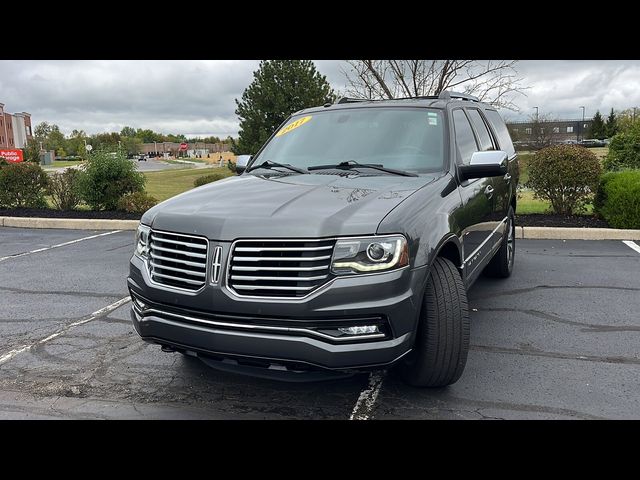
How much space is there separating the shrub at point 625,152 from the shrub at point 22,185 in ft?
44.6

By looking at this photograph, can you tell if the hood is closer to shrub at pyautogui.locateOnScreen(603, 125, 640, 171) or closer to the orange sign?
shrub at pyautogui.locateOnScreen(603, 125, 640, 171)

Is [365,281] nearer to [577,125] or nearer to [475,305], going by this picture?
[475,305]

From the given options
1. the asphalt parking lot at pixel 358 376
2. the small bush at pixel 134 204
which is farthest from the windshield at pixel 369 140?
the small bush at pixel 134 204

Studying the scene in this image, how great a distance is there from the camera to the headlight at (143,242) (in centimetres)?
346

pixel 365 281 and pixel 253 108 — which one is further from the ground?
pixel 253 108

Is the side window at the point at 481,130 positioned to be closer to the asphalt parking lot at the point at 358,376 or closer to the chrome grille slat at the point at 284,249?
the asphalt parking lot at the point at 358,376

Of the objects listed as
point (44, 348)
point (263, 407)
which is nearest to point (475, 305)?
point (263, 407)

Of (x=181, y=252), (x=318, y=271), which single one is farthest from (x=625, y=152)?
(x=181, y=252)

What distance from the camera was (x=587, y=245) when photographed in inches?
343

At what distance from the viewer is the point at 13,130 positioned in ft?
358

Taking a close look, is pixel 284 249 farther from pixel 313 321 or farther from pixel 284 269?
pixel 313 321

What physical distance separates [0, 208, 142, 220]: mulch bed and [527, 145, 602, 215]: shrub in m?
8.32
